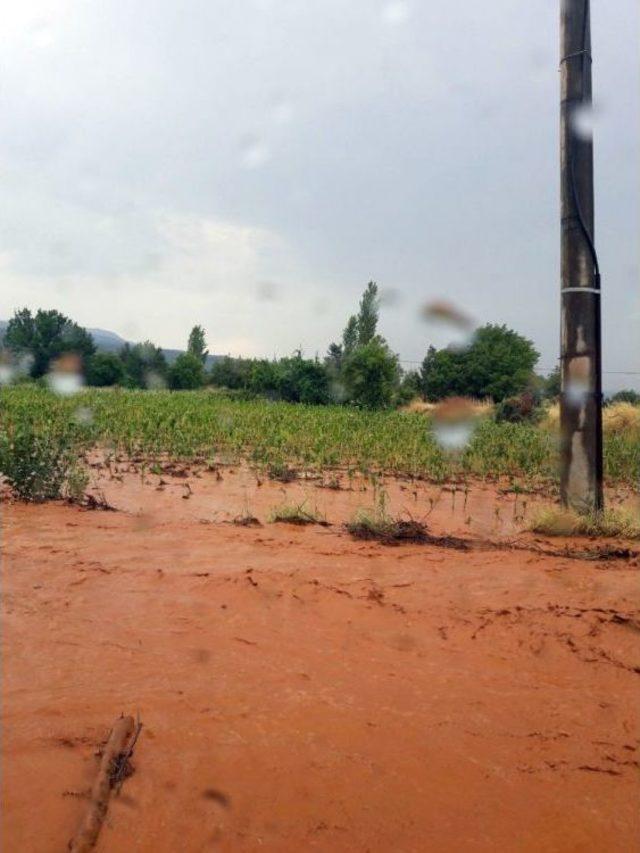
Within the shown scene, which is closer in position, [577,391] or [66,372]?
[577,391]

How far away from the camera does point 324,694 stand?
282cm

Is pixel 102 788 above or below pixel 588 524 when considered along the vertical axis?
below

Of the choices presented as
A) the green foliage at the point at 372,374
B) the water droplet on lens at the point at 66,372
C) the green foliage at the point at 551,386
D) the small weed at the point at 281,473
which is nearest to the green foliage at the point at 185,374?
the water droplet on lens at the point at 66,372

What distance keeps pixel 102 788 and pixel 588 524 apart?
4.76m

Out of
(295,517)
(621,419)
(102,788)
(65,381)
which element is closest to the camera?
(102,788)

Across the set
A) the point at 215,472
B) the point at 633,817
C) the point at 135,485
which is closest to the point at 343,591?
the point at 633,817

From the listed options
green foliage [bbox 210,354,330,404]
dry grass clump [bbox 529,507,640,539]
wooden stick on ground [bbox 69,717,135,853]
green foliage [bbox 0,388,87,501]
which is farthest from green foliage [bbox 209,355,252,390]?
wooden stick on ground [bbox 69,717,135,853]

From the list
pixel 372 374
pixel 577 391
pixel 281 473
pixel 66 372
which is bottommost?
pixel 281 473

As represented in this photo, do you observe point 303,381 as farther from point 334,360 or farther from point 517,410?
point 517,410

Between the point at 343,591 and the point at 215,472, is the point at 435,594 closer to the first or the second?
the point at 343,591

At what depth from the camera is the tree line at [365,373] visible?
31.0 meters

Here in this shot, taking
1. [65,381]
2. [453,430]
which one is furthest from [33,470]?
[65,381]

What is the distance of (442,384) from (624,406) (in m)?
17.3

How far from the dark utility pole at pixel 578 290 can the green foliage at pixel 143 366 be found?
47394 millimetres
